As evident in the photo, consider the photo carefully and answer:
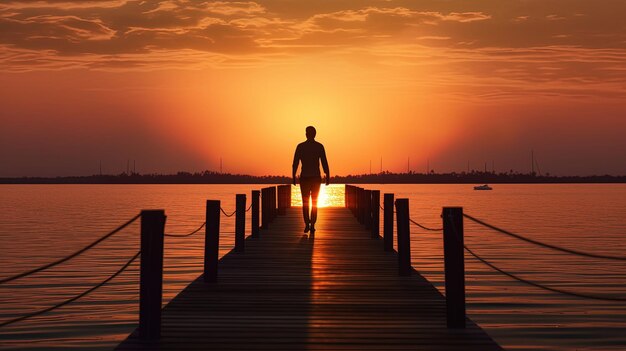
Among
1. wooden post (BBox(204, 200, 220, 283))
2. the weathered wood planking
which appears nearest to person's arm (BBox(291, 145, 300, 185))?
the weathered wood planking

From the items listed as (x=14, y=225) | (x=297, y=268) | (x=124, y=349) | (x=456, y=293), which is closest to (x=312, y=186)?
(x=297, y=268)

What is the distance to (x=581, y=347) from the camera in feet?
37.0

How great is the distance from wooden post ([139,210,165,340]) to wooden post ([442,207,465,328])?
3056 mm

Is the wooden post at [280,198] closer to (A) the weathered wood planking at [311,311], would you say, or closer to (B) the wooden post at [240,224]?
(B) the wooden post at [240,224]

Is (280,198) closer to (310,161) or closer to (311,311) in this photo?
(310,161)

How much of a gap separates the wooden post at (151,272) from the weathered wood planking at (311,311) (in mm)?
158

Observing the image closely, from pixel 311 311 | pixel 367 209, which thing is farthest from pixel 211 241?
pixel 367 209

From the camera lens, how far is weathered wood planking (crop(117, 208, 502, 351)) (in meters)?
8.12

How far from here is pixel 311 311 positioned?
9.87 m

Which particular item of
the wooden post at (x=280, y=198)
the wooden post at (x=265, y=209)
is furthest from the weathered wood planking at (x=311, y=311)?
the wooden post at (x=280, y=198)

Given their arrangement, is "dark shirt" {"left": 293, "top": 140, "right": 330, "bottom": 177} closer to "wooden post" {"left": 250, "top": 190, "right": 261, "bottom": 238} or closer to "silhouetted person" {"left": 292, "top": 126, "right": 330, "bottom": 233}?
"silhouetted person" {"left": 292, "top": 126, "right": 330, "bottom": 233}

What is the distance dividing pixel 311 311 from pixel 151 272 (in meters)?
2.27

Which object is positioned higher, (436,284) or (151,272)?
(151,272)

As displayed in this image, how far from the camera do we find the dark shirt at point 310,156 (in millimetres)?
19016
